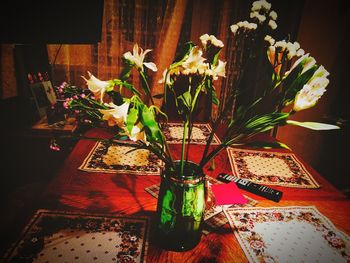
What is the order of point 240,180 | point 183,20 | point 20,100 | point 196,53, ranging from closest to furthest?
1. point 196,53
2. point 240,180
3. point 20,100
4. point 183,20

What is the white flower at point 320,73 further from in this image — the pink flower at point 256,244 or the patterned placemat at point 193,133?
the patterned placemat at point 193,133

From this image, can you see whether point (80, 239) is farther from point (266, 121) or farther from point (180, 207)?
point (266, 121)

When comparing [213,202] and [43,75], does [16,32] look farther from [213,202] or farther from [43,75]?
[213,202]

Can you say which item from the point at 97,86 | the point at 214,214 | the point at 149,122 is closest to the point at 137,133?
the point at 149,122

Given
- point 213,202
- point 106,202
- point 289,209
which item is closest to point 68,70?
point 106,202

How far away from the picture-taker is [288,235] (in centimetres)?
86

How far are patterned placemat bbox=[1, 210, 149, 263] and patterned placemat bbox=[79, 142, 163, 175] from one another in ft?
1.05

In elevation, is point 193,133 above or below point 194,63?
below

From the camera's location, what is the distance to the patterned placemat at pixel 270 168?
1212mm

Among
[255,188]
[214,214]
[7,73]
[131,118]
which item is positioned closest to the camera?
[131,118]

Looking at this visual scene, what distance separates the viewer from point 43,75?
1962mm

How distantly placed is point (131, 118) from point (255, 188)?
28.6 inches

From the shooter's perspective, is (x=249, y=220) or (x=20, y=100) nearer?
(x=249, y=220)

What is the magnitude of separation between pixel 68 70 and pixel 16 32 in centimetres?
118
